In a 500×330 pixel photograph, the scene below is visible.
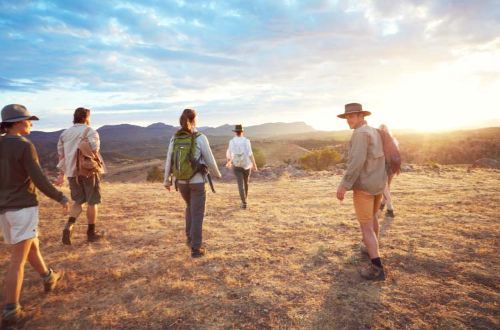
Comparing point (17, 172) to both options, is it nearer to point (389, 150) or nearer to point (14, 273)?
point (14, 273)

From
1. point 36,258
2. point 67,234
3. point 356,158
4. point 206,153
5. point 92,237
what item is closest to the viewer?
point 36,258

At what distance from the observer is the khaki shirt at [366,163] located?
3.85 metres

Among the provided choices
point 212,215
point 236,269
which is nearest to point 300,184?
point 212,215

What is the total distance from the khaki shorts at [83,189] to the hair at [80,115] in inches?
36.8

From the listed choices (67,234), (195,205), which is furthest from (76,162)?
(195,205)

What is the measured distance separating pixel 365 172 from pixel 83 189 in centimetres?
454

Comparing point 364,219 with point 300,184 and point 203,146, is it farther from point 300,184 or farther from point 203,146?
point 300,184

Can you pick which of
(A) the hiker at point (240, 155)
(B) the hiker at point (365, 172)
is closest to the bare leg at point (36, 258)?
(B) the hiker at point (365, 172)

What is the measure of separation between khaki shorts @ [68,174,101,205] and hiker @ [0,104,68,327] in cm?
193

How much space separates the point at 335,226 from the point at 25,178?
5.59 meters

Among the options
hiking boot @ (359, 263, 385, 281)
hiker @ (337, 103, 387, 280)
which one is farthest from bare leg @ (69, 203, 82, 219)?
hiking boot @ (359, 263, 385, 281)

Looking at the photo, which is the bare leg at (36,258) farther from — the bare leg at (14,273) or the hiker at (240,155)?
the hiker at (240,155)

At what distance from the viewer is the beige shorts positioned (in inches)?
125

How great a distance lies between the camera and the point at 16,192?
3.20m
